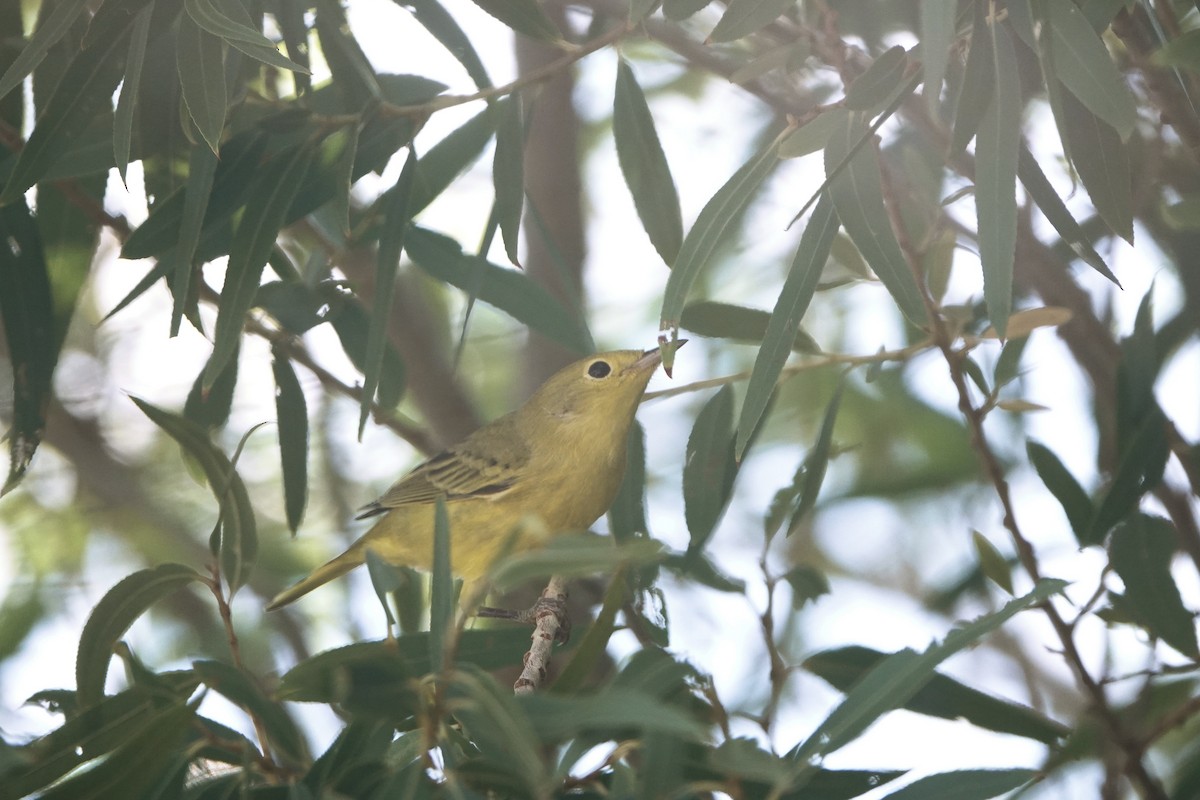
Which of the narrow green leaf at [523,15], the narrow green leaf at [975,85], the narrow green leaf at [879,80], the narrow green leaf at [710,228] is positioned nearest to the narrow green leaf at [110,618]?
the narrow green leaf at [710,228]

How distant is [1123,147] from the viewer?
2.12 metres

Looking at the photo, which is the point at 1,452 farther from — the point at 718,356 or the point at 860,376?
the point at 860,376

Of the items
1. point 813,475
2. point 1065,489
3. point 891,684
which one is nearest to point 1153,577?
point 1065,489

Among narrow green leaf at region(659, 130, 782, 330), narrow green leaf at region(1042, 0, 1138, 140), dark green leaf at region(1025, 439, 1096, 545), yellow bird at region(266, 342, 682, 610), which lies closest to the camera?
narrow green leaf at region(1042, 0, 1138, 140)

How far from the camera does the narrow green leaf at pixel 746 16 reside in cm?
203

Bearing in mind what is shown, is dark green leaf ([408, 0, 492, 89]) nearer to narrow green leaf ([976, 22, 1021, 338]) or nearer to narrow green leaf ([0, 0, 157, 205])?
narrow green leaf ([0, 0, 157, 205])

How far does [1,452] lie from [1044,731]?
3.33m

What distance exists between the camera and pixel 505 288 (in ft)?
9.70

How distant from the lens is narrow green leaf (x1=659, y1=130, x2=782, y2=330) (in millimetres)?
1986

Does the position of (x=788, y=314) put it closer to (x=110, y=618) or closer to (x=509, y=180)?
(x=509, y=180)

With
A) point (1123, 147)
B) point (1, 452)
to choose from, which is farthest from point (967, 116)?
point (1, 452)

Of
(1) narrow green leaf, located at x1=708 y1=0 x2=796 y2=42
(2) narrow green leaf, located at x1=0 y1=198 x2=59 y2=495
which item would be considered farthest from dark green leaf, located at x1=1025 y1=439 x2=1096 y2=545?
(2) narrow green leaf, located at x1=0 y1=198 x2=59 y2=495

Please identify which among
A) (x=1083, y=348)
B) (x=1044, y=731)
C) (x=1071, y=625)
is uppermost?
(x=1083, y=348)

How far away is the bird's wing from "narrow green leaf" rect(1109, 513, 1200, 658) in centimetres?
161
